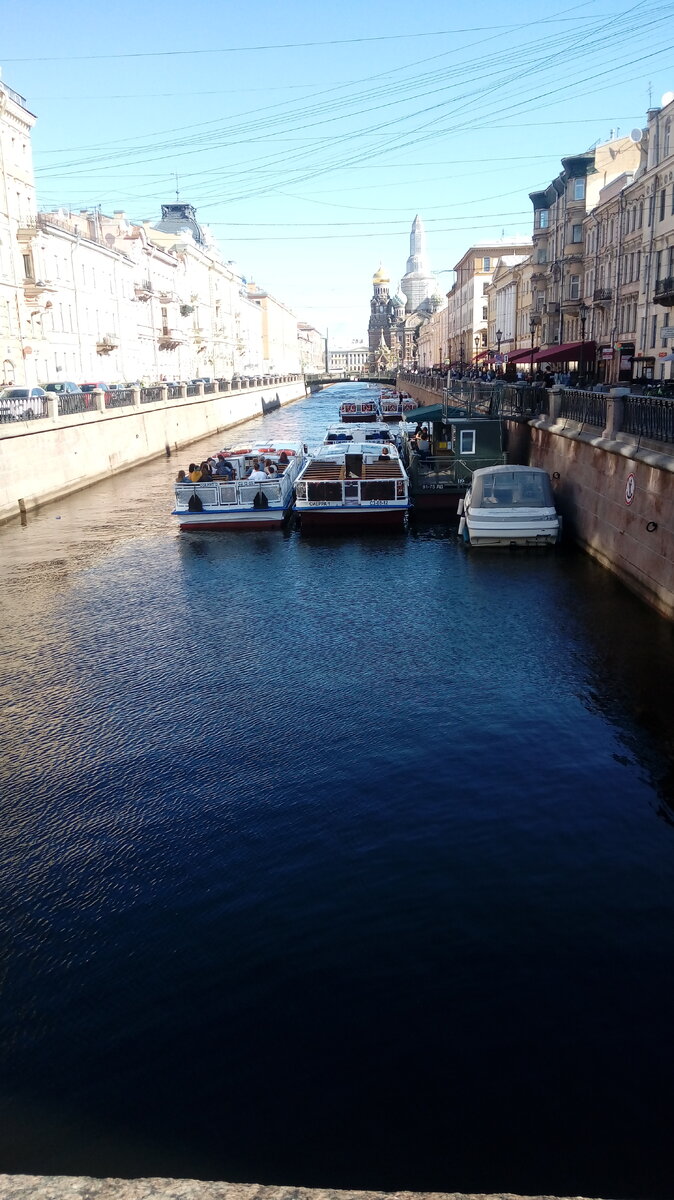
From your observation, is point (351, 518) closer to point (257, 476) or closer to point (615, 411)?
point (257, 476)

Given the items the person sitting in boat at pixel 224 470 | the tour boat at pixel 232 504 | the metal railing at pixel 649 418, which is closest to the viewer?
the metal railing at pixel 649 418

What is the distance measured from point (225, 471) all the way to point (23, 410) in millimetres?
8360

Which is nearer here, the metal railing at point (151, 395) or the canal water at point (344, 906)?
the canal water at point (344, 906)

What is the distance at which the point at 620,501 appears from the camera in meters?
20.0

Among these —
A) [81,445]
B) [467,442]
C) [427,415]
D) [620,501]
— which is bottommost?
[620,501]

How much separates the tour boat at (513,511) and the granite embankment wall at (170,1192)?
798 inches

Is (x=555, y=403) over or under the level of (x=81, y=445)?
over

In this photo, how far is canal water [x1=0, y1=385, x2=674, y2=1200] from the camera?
607 centimetres

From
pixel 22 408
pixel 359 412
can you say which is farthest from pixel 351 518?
pixel 359 412

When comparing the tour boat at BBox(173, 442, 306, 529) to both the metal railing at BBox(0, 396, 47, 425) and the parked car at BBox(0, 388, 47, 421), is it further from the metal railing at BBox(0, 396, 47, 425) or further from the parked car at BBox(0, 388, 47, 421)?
the parked car at BBox(0, 388, 47, 421)

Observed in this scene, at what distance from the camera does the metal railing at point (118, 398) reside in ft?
147

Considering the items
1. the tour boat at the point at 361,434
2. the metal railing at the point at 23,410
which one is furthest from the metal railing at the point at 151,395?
the metal railing at the point at 23,410

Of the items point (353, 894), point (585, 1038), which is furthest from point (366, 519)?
point (585, 1038)

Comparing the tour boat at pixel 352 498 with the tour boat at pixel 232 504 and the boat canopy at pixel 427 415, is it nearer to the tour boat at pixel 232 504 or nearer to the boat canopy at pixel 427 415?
the tour boat at pixel 232 504
